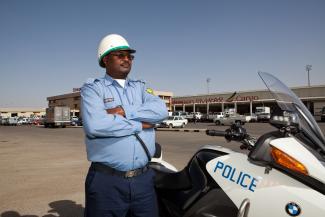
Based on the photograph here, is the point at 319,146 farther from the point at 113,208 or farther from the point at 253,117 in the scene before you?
the point at 253,117

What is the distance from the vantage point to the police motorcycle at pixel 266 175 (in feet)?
A: 6.67

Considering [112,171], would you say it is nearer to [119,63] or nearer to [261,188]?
[119,63]

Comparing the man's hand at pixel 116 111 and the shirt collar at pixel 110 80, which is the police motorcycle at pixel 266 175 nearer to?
the man's hand at pixel 116 111

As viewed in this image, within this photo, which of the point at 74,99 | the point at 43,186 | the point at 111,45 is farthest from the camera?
the point at 74,99

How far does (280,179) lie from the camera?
2.11 metres

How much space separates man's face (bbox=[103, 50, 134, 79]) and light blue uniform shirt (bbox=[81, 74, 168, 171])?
7cm

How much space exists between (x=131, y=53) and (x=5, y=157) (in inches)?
396

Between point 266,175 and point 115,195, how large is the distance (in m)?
1.06

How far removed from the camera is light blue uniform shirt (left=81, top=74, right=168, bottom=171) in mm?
2332

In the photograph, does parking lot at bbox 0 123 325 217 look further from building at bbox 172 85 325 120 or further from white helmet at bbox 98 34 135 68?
building at bbox 172 85 325 120

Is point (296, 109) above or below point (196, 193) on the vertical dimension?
above

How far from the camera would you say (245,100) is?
62750 mm

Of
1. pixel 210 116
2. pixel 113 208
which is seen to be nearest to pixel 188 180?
pixel 113 208

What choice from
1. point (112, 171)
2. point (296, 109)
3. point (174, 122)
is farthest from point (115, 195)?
point (174, 122)
